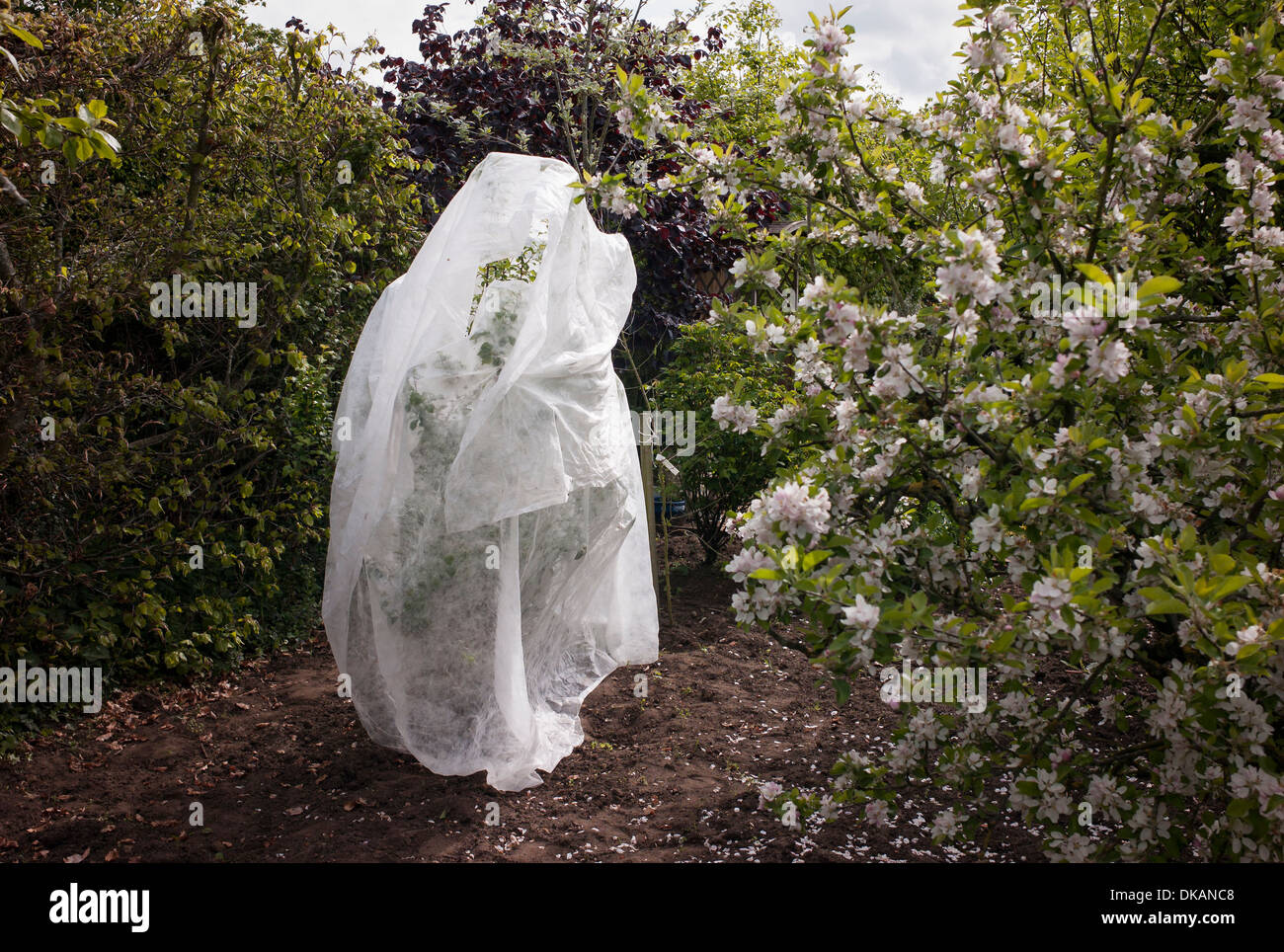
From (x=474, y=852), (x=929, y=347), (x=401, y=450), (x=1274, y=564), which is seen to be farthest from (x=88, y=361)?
(x=1274, y=564)

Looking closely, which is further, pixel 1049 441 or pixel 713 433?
pixel 713 433

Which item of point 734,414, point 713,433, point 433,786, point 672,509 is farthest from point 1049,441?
point 672,509

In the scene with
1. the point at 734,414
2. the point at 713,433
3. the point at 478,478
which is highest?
the point at 713,433

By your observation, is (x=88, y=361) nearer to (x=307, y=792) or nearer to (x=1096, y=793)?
(x=307, y=792)

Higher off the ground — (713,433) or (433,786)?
(713,433)

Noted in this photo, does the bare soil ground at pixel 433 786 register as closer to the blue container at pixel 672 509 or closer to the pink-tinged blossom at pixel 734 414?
the pink-tinged blossom at pixel 734 414

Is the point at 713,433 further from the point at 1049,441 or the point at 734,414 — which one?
the point at 1049,441

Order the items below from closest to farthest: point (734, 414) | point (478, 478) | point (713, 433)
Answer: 1. point (734, 414)
2. point (478, 478)
3. point (713, 433)

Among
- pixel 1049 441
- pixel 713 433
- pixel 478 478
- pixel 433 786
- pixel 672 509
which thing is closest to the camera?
pixel 1049 441

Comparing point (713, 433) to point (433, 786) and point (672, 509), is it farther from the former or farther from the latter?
point (433, 786)

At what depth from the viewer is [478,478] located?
3070 millimetres

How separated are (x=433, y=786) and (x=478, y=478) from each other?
115cm

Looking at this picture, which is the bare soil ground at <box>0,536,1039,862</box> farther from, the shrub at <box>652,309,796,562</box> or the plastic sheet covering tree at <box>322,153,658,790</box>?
the shrub at <box>652,309,796,562</box>

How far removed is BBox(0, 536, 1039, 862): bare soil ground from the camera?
9.42 ft
